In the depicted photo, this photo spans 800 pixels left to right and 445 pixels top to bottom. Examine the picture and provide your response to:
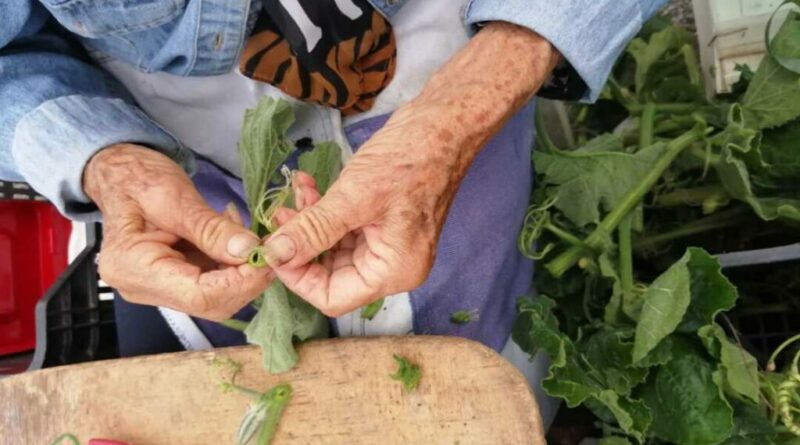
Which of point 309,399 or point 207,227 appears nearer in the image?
point 207,227

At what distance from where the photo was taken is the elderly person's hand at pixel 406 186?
1.86 ft

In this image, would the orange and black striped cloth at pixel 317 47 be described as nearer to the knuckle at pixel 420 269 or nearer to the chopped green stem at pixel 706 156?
the knuckle at pixel 420 269

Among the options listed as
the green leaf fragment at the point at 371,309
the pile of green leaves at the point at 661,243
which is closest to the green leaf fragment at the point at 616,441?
the pile of green leaves at the point at 661,243

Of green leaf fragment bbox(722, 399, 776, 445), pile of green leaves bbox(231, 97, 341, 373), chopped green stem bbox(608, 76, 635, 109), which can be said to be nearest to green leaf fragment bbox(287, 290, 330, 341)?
pile of green leaves bbox(231, 97, 341, 373)

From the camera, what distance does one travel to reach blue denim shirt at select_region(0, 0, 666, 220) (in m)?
0.64

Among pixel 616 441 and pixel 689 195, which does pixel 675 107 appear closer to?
pixel 689 195

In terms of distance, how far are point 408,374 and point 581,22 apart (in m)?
0.36

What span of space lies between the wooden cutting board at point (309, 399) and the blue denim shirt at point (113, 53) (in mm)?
198

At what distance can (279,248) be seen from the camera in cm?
55

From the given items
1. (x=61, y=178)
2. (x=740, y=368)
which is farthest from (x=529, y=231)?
(x=61, y=178)

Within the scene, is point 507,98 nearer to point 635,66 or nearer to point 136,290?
point 136,290

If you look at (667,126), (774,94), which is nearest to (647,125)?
(667,126)

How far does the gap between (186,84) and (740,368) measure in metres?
0.60

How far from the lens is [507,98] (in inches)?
24.6
